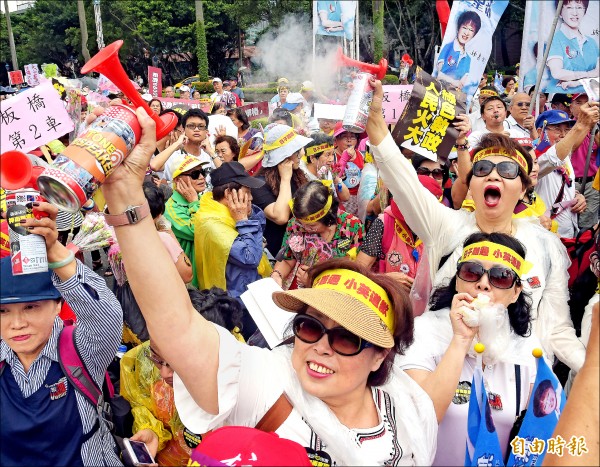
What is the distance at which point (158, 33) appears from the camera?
4025cm

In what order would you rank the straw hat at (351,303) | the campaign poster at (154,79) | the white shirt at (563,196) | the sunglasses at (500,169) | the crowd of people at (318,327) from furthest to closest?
the campaign poster at (154,79) < the white shirt at (563,196) < the sunglasses at (500,169) < the straw hat at (351,303) < the crowd of people at (318,327)

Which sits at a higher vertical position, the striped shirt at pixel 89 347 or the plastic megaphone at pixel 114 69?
the plastic megaphone at pixel 114 69

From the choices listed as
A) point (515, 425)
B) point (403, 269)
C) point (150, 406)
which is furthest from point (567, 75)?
point (150, 406)

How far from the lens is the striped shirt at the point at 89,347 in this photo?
1992mm

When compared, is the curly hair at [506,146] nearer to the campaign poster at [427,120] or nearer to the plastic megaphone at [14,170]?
the campaign poster at [427,120]

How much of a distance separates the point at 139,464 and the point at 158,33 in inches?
1646

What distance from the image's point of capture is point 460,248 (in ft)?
9.39

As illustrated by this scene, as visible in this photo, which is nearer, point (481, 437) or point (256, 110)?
point (481, 437)

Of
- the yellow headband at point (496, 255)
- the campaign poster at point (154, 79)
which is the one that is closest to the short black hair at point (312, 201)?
the yellow headband at point (496, 255)

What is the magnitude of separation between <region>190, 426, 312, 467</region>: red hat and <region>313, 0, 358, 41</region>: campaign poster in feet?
21.2

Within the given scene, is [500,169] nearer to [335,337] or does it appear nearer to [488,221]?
[488,221]

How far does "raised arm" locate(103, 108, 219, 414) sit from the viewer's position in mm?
1539

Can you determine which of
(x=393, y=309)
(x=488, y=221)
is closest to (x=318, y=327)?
(x=393, y=309)

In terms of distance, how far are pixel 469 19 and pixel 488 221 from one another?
8.82ft
